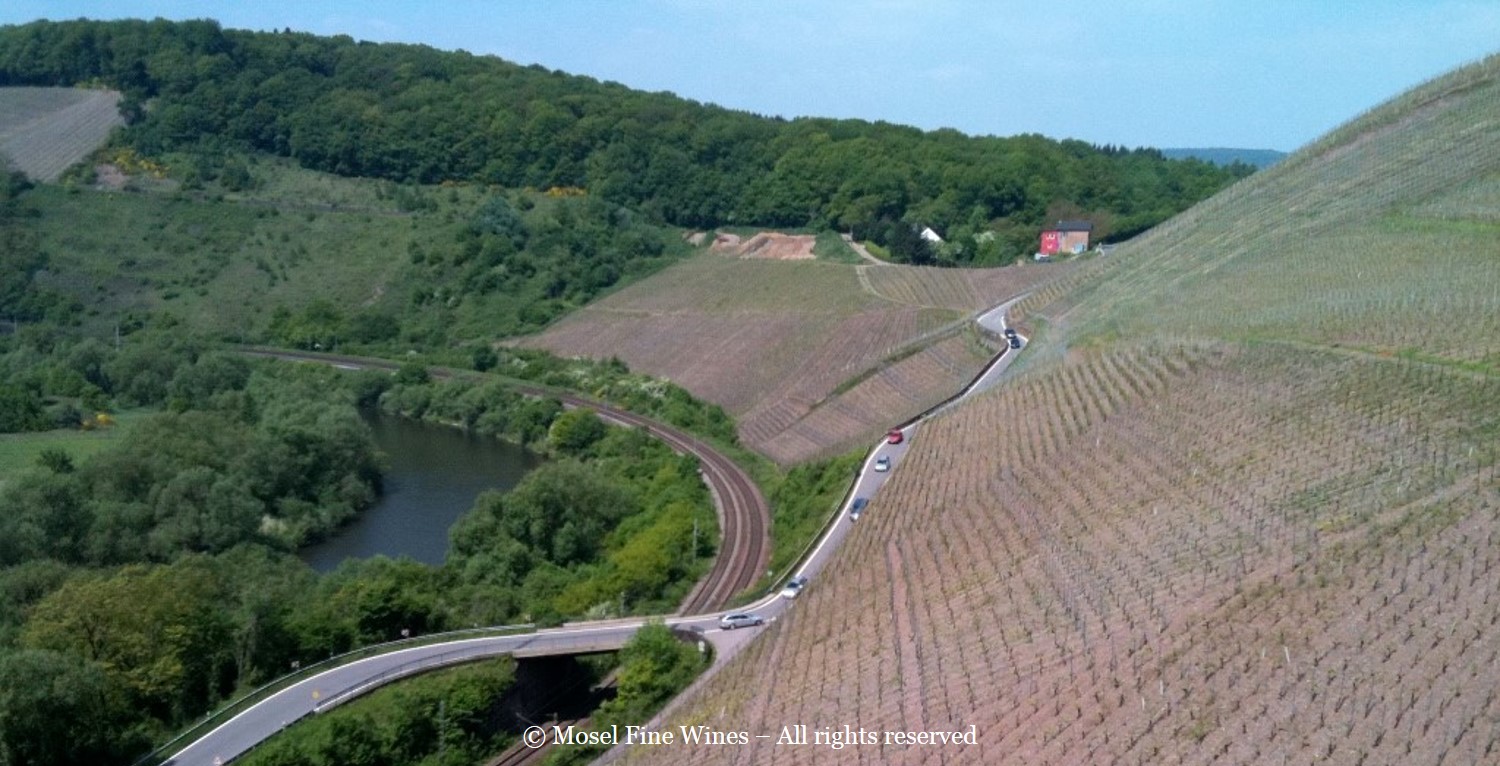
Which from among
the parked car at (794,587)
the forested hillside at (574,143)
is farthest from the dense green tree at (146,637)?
the forested hillside at (574,143)

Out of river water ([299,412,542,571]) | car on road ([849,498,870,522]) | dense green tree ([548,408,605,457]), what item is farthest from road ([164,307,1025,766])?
dense green tree ([548,408,605,457])

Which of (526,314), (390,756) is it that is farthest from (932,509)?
(526,314)

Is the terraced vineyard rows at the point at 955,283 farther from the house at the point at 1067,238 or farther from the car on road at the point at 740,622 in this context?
the car on road at the point at 740,622

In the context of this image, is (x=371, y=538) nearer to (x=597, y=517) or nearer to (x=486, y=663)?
(x=597, y=517)

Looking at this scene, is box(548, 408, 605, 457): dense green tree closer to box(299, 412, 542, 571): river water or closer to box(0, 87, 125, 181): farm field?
box(299, 412, 542, 571): river water

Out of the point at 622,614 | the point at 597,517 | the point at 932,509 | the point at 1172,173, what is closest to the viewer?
the point at 932,509

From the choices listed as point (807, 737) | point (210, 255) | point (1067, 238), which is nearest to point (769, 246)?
point (1067, 238)

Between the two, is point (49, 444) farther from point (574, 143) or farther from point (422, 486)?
point (574, 143)
